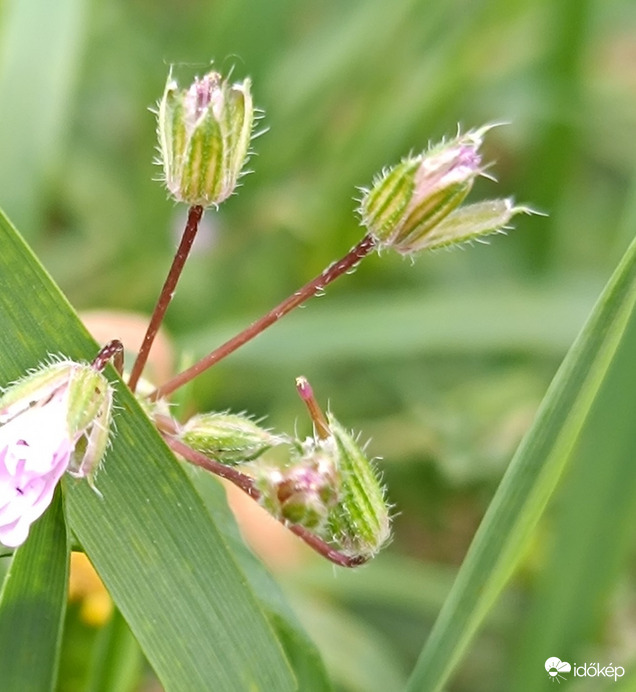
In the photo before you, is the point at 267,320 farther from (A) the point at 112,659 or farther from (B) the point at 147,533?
(A) the point at 112,659

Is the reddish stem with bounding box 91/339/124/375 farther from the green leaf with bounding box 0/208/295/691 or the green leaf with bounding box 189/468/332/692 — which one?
the green leaf with bounding box 189/468/332/692

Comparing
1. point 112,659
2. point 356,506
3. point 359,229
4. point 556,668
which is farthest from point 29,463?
point 359,229

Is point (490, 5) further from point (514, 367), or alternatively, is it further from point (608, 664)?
point (608, 664)

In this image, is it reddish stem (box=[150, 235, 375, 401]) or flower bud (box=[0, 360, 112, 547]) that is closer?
flower bud (box=[0, 360, 112, 547])

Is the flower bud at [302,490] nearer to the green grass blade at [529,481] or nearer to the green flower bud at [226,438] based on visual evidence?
the green flower bud at [226,438]

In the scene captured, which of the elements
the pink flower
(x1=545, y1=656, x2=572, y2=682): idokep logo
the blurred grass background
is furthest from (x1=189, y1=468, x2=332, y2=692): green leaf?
the blurred grass background
